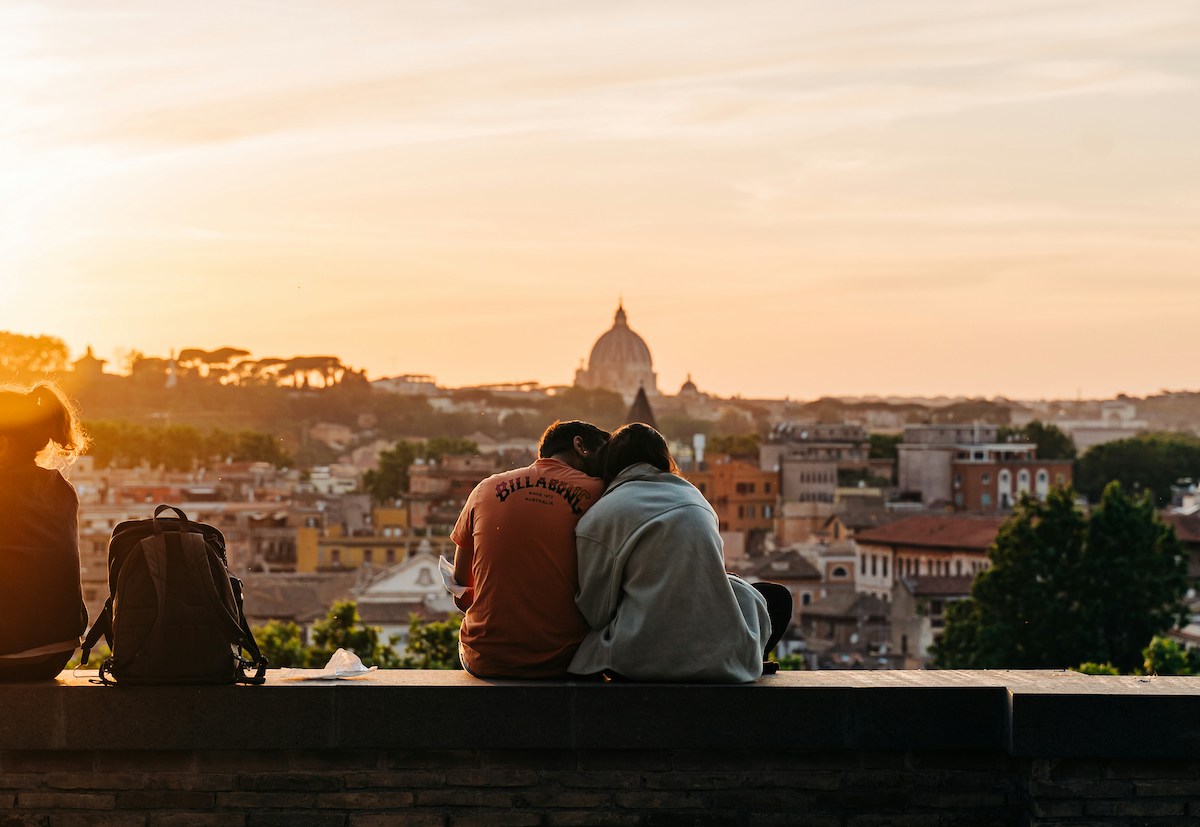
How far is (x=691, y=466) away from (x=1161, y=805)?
10439 centimetres

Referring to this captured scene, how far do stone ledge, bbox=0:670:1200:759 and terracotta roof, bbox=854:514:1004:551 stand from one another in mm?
64998

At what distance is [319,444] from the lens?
135375 mm

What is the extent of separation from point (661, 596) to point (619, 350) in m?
179

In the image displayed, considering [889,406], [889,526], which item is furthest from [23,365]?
[889,406]

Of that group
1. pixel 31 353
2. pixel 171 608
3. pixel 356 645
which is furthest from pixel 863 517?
pixel 171 608

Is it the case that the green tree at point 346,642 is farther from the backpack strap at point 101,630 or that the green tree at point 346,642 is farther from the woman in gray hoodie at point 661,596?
the woman in gray hoodie at point 661,596

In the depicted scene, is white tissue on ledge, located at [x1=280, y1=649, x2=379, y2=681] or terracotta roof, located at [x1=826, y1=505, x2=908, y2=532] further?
terracotta roof, located at [x1=826, y1=505, x2=908, y2=532]

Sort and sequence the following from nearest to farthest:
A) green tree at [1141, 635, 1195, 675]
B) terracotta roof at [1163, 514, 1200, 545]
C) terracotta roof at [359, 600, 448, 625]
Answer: green tree at [1141, 635, 1195, 675] < terracotta roof at [359, 600, 448, 625] < terracotta roof at [1163, 514, 1200, 545]

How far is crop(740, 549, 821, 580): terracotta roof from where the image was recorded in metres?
70.3

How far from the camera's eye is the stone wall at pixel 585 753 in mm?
4344

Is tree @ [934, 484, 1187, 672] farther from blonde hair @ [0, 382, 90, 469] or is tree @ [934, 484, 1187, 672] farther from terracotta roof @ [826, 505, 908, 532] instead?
terracotta roof @ [826, 505, 908, 532]

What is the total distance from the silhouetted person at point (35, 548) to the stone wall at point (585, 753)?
0.40 ft

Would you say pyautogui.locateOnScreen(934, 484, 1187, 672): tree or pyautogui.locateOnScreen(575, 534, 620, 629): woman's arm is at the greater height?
pyautogui.locateOnScreen(575, 534, 620, 629): woman's arm

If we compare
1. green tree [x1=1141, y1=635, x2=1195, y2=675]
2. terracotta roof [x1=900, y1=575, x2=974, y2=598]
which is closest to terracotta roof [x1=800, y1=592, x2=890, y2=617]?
terracotta roof [x1=900, y1=575, x2=974, y2=598]
